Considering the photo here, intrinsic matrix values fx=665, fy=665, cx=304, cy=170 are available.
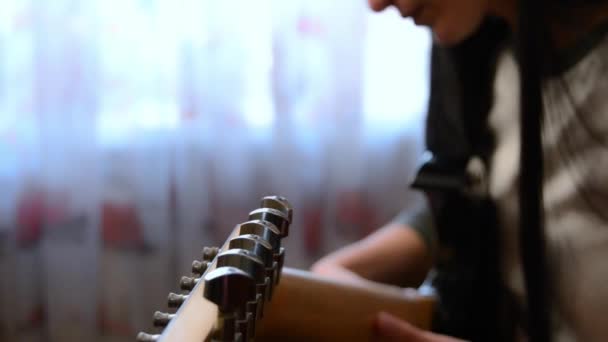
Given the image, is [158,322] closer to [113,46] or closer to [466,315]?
[466,315]

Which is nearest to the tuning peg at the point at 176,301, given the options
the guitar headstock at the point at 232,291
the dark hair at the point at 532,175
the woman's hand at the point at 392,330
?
the guitar headstock at the point at 232,291

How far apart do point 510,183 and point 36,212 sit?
0.74 meters

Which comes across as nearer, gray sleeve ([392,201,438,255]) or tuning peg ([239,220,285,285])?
tuning peg ([239,220,285,285])

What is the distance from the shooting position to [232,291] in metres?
0.28

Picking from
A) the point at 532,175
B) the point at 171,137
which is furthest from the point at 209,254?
the point at 171,137

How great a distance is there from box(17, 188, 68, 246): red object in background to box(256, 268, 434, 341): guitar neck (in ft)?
2.17

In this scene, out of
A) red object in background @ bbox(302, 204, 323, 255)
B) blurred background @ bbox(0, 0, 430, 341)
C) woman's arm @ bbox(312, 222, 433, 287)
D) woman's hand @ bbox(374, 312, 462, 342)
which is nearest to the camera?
woman's hand @ bbox(374, 312, 462, 342)

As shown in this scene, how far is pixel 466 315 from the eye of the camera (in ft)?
2.32

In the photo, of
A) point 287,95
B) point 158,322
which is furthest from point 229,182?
point 158,322

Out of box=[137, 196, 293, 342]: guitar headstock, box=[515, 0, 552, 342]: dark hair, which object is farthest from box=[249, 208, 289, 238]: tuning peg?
box=[515, 0, 552, 342]: dark hair

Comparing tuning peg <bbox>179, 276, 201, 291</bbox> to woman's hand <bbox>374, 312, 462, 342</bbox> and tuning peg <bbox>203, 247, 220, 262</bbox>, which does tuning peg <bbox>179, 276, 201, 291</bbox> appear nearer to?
tuning peg <bbox>203, 247, 220, 262</bbox>

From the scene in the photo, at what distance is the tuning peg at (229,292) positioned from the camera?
10.9 inches

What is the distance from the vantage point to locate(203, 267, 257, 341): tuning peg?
28cm

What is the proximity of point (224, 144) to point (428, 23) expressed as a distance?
489mm
